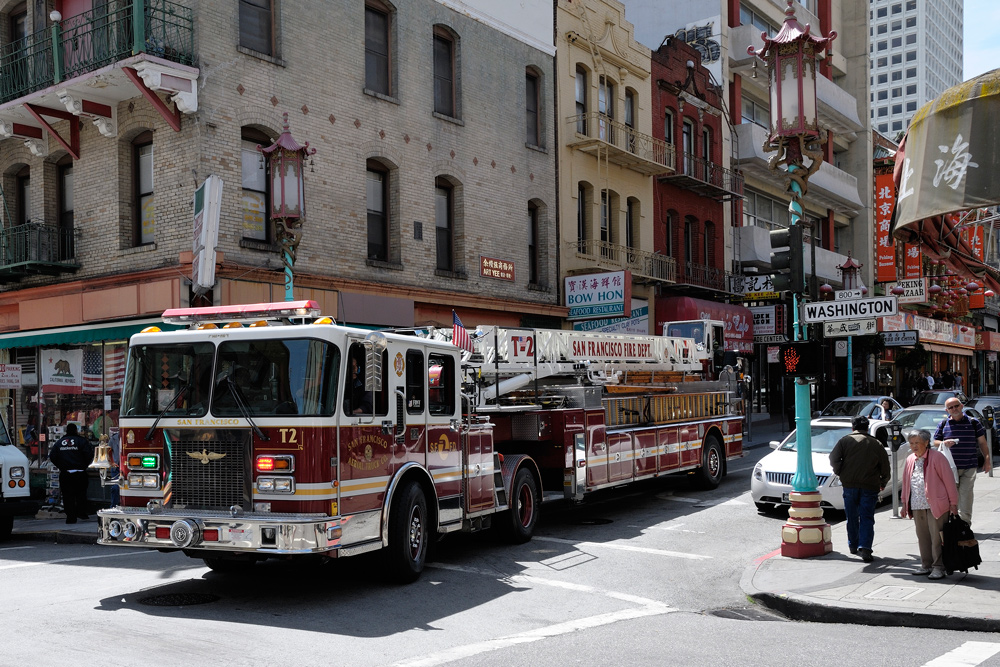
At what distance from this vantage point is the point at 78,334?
743 inches

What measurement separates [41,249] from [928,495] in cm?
1738

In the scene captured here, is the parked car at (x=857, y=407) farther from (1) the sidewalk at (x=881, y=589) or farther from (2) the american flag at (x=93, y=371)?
(2) the american flag at (x=93, y=371)

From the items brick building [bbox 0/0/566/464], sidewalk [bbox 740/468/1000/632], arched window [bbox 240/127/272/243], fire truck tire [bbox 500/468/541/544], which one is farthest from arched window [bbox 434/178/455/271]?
sidewalk [bbox 740/468/1000/632]

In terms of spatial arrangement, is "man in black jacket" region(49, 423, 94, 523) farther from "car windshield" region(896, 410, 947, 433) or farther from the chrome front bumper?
"car windshield" region(896, 410, 947, 433)

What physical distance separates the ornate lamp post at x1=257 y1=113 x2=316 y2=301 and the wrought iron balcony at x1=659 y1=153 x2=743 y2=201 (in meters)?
18.0

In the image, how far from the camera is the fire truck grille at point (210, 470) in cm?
919

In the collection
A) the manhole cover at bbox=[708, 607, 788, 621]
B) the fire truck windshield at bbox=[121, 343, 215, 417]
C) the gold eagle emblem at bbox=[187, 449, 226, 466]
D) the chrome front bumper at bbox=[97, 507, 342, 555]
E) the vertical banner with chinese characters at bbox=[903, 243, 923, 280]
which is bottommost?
the manhole cover at bbox=[708, 607, 788, 621]

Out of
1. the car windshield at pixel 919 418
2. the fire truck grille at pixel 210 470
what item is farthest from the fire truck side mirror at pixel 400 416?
the car windshield at pixel 919 418

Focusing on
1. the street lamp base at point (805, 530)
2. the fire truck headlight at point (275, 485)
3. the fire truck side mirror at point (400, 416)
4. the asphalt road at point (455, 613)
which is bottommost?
the asphalt road at point (455, 613)

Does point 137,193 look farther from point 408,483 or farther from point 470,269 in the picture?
point 408,483

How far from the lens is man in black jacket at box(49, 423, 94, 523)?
1596 centimetres

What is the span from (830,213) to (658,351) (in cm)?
3153

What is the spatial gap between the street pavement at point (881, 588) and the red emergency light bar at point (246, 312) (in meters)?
5.36

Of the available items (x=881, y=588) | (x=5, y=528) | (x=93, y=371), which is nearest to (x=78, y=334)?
(x=93, y=371)
